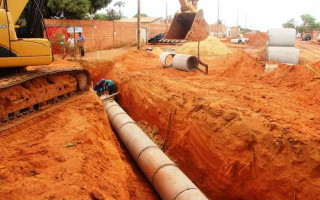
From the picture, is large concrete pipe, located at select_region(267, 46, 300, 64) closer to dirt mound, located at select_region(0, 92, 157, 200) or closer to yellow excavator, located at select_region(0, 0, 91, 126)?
dirt mound, located at select_region(0, 92, 157, 200)

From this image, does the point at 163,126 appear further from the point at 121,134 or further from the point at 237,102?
the point at 237,102

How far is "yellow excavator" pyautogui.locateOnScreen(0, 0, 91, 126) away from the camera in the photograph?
19.9ft

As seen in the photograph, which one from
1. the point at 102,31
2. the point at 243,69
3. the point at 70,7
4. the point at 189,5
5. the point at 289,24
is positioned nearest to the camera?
the point at 189,5

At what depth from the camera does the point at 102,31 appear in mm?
25562

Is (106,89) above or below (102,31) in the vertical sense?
below

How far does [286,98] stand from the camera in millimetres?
8867

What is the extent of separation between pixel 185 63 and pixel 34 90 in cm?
837

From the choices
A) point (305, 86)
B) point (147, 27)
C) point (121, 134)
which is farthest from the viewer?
point (147, 27)

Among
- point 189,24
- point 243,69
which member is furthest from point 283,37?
point 189,24

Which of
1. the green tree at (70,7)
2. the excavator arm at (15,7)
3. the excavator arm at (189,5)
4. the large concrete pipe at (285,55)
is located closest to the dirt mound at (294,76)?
the large concrete pipe at (285,55)

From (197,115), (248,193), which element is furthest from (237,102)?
(248,193)

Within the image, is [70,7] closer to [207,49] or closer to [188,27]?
[207,49]

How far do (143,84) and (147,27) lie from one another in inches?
1043

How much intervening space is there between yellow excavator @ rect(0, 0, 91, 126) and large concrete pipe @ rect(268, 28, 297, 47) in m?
11.8
